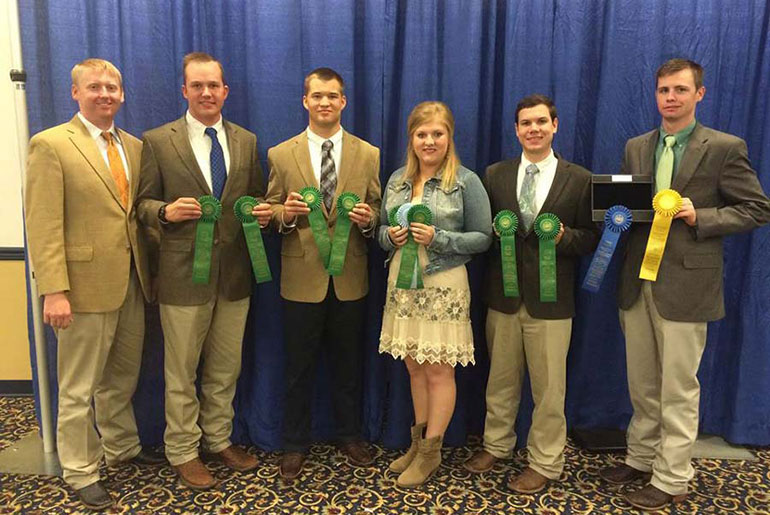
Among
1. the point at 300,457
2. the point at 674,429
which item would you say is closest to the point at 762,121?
the point at 674,429

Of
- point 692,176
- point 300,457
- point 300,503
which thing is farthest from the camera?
point 300,457

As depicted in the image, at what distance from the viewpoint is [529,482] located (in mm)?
2232

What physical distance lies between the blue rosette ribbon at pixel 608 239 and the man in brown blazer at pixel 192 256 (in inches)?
53.2

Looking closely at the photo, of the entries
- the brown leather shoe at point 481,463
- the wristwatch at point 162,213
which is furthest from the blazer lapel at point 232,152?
the brown leather shoe at point 481,463

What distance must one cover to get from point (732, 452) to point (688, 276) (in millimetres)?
1203

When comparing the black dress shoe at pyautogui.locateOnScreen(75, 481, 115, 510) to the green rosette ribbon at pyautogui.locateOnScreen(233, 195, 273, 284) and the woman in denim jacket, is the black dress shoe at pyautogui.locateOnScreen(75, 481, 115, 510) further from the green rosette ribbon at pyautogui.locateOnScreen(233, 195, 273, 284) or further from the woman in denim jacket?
the woman in denim jacket

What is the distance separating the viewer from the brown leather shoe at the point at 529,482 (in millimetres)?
2221

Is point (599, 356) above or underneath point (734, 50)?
underneath

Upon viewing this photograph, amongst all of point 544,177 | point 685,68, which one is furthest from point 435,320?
point 685,68

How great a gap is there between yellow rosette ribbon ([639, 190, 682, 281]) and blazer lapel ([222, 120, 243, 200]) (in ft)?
5.52

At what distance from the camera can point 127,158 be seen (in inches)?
85.0

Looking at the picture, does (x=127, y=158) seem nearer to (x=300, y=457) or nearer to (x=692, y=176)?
(x=300, y=457)

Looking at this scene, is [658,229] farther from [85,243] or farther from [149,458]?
[149,458]

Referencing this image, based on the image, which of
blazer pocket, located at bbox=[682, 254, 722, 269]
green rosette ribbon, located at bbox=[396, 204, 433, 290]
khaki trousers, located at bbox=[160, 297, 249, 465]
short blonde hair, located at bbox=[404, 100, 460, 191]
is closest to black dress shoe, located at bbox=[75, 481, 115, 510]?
khaki trousers, located at bbox=[160, 297, 249, 465]
